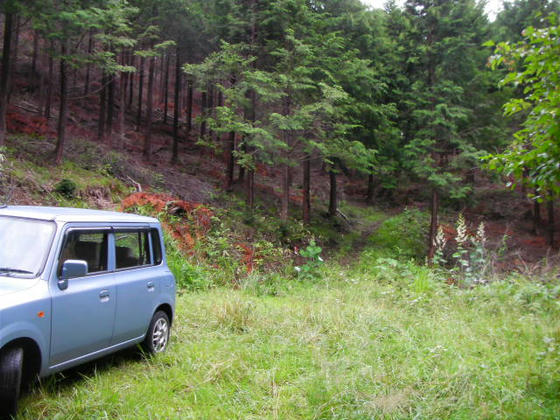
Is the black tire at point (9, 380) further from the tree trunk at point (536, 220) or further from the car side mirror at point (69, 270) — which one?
the tree trunk at point (536, 220)

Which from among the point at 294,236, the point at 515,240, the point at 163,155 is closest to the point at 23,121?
the point at 163,155

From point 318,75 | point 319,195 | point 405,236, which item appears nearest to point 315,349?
point 318,75

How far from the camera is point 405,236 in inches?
966

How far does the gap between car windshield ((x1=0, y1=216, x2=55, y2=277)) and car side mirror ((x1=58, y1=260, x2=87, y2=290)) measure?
0.74 feet

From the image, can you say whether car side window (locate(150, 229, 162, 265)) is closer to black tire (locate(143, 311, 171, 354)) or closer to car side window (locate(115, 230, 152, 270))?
car side window (locate(115, 230, 152, 270))

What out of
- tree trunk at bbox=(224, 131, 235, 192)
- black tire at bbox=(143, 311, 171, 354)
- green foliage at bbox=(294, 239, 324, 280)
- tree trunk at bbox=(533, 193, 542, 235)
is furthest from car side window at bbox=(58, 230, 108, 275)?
tree trunk at bbox=(533, 193, 542, 235)

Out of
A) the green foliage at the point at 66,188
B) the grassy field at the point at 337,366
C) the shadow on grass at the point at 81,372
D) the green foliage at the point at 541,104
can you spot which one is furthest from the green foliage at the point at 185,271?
the green foliage at the point at 541,104

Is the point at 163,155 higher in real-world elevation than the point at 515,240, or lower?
higher

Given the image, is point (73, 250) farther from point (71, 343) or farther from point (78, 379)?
point (78, 379)

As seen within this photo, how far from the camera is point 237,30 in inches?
790

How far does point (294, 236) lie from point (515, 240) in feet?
46.0

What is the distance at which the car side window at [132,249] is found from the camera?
566 cm

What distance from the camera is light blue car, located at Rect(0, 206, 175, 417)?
396 cm

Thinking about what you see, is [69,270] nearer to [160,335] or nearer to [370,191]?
[160,335]
